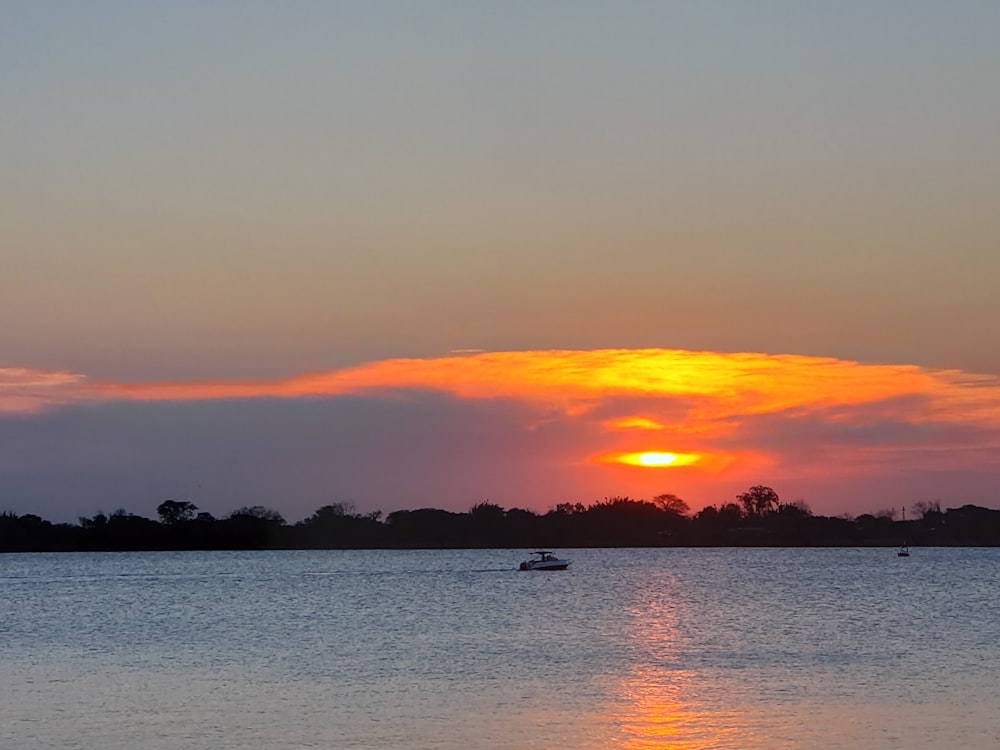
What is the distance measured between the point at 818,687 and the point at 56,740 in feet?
72.0

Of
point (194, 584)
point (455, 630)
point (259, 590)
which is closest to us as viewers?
point (455, 630)

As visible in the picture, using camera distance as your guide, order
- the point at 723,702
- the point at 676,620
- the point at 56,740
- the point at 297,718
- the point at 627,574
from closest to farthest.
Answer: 1. the point at 56,740
2. the point at 297,718
3. the point at 723,702
4. the point at 676,620
5. the point at 627,574

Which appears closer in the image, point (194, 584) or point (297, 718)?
point (297, 718)

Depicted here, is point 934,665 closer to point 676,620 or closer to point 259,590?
point 676,620

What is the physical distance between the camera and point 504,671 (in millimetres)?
46562

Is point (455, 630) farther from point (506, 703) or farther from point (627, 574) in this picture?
point (627, 574)

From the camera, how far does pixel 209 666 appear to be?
49.2m

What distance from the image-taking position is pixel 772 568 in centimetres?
16175

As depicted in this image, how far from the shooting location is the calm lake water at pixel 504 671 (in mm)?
32531

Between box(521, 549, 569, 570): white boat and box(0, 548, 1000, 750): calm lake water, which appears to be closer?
box(0, 548, 1000, 750): calm lake water

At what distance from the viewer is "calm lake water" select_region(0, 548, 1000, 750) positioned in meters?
32.5

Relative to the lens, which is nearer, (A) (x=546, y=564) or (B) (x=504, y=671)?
(B) (x=504, y=671)

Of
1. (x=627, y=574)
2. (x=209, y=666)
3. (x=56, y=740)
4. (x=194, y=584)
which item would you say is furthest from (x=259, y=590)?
(x=56, y=740)

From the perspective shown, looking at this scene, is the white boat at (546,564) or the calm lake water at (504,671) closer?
the calm lake water at (504,671)
